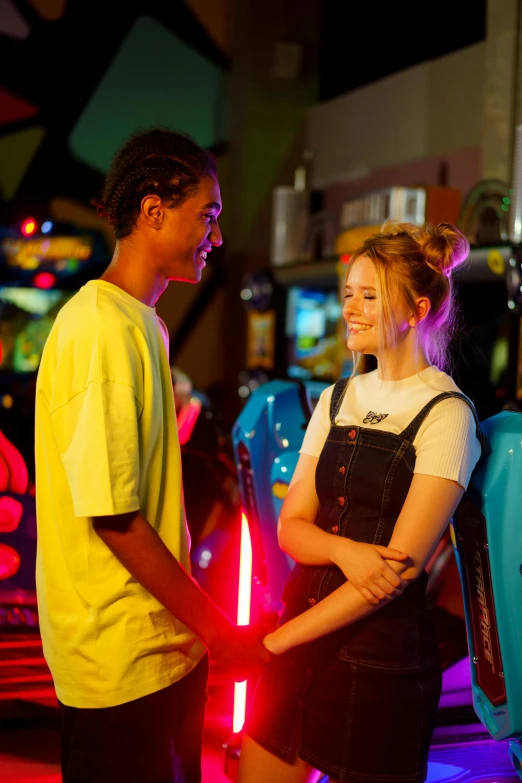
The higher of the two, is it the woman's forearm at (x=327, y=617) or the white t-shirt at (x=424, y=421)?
the white t-shirt at (x=424, y=421)

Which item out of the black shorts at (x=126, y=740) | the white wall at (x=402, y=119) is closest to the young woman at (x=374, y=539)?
the black shorts at (x=126, y=740)

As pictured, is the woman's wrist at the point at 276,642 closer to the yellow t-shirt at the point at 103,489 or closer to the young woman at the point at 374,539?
→ the young woman at the point at 374,539

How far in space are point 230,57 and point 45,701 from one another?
6.19m

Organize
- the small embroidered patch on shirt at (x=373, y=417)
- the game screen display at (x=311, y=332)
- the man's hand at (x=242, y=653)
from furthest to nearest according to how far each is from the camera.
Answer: the game screen display at (x=311, y=332)
the small embroidered patch on shirt at (x=373, y=417)
the man's hand at (x=242, y=653)

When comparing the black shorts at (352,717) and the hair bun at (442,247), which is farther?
the hair bun at (442,247)

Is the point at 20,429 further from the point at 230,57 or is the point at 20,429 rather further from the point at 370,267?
the point at 230,57

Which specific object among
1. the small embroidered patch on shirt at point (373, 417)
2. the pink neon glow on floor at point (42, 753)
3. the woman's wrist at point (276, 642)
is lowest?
the pink neon glow on floor at point (42, 753)

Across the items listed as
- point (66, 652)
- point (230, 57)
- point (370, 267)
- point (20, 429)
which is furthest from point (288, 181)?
point (66, 652)

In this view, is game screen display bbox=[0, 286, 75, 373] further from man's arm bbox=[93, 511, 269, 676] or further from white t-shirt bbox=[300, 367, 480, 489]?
man's arm bbox=[93, 511, 269, 676]

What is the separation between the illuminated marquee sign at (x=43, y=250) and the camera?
5.60 meters

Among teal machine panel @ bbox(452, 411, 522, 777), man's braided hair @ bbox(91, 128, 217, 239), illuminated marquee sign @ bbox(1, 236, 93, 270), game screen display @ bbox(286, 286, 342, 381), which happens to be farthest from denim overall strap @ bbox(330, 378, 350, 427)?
illuminated marquee sign @ bbox(1, 236, 93, 270)

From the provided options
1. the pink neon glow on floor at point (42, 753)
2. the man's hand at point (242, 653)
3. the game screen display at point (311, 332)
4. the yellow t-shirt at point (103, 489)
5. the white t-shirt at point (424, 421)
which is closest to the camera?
the yellow t-shirt at point (103, 489)

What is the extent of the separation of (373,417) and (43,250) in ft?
14.9

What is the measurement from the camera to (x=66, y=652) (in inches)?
48.9
